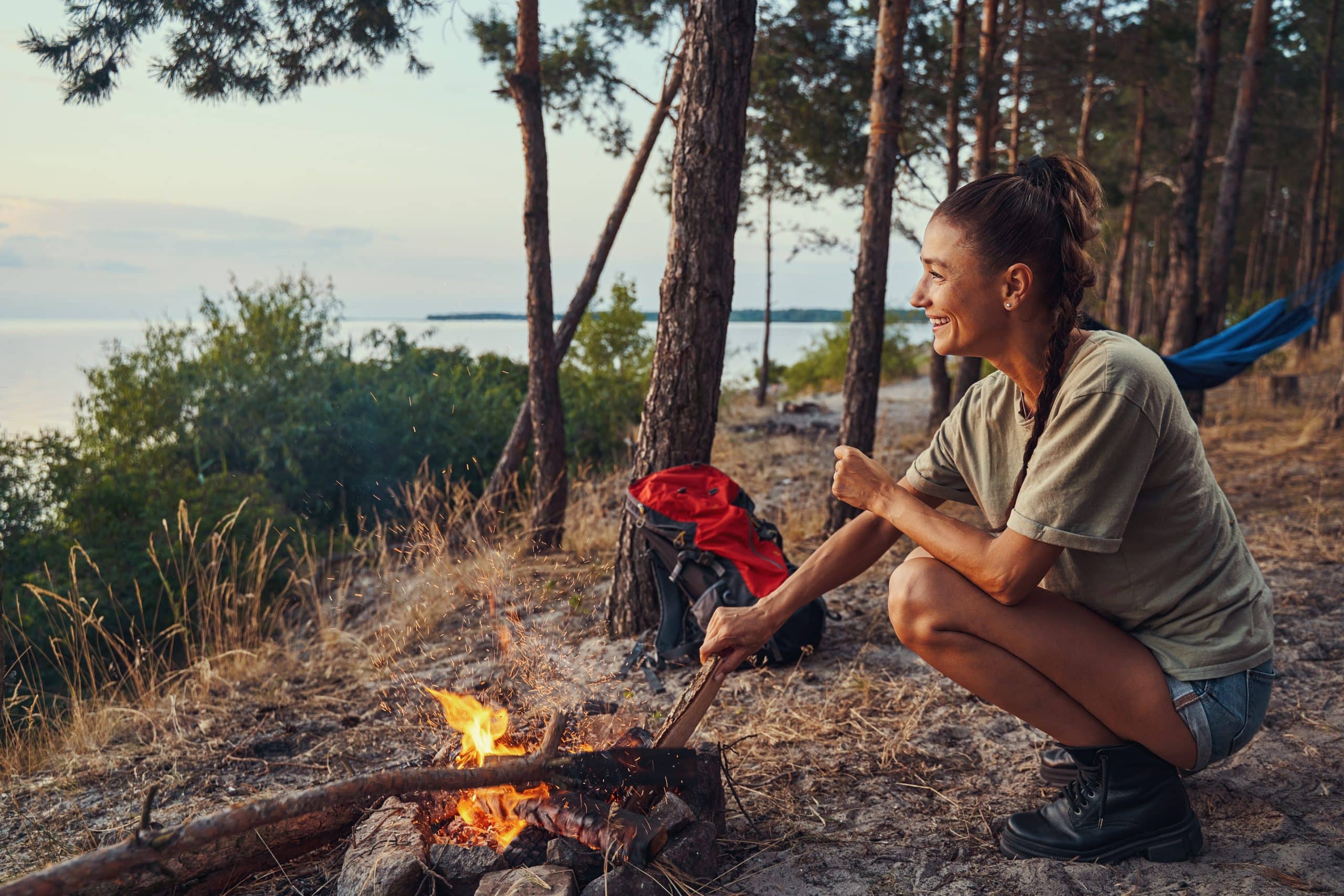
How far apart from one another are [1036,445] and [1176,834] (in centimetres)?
94

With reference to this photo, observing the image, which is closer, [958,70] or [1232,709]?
[1232,709]

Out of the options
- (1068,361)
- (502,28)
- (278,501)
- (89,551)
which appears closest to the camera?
(1068,361)

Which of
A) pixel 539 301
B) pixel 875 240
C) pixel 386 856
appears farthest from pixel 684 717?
pixel 539 301

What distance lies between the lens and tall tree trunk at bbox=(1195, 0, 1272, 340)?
25.8 ft

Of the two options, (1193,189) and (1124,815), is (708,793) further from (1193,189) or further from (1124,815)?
(1193,189)

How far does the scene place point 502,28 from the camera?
22.6ft

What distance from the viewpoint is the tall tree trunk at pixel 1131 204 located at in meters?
11.0

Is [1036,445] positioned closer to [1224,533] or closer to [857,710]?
[1224,533]

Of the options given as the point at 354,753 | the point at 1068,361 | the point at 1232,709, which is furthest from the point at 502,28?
the point at 1232,709

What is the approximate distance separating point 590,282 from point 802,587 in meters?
5.21

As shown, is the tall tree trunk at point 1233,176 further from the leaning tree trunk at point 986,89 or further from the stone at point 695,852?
the stone at point 695,852

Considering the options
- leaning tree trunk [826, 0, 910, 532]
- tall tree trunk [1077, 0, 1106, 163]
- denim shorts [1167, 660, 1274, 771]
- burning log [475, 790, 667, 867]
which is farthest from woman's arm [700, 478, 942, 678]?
tall tree trunk [1077, 0, 1106, 163]

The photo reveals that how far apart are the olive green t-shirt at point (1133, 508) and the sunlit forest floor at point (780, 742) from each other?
1.76 ft

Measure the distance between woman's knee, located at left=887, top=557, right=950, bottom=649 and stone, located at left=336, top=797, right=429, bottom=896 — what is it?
1183 mm
